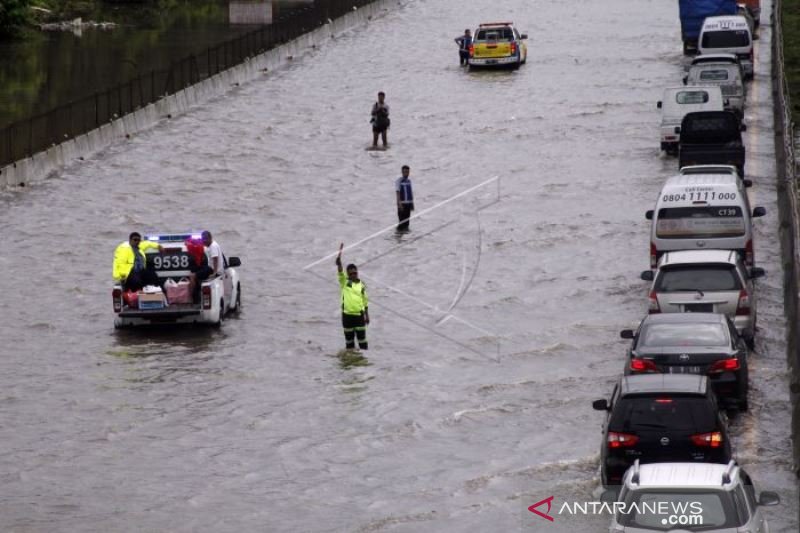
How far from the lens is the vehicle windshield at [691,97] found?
4678cm

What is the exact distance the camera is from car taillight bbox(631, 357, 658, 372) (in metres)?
23.4

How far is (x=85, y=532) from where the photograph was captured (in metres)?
20.7

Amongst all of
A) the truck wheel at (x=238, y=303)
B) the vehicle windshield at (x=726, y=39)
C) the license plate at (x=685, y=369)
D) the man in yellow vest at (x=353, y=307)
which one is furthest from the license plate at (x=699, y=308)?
the vehicle windshield at (x=726, y=39)

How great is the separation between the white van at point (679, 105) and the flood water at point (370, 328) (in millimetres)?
782

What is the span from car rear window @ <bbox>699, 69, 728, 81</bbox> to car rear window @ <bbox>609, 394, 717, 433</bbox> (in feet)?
107

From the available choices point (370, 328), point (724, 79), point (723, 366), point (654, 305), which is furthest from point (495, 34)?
point (723, 366)

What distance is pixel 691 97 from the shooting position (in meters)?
47.0

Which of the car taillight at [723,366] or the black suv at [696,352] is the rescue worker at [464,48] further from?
the car taillight at [723,366]

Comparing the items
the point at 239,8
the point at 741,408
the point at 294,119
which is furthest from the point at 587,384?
the point at 239,8

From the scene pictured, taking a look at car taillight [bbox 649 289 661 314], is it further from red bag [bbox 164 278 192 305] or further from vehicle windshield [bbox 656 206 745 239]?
red bag [bbox 164 278 192 305]

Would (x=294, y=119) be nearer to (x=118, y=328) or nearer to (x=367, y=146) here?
(x=367, y=146)

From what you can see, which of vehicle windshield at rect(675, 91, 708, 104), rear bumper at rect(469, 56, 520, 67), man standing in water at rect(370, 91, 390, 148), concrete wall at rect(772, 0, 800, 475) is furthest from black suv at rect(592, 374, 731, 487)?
rear bumper at rect(469, 56, 520, 67)

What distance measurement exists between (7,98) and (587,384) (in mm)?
46571

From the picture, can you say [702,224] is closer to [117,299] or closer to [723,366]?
[723,366]
